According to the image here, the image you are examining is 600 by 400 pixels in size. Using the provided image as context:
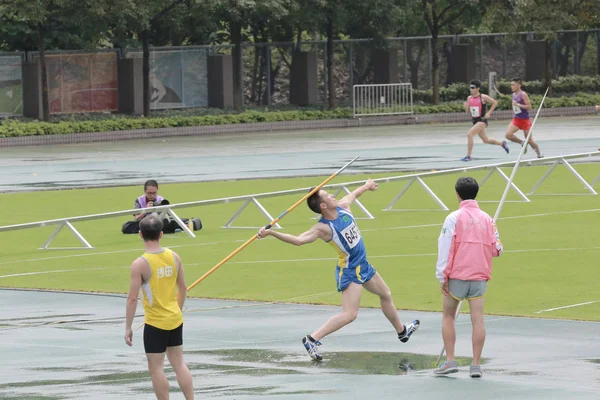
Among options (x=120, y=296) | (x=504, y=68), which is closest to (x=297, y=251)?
(x=120, y=296)

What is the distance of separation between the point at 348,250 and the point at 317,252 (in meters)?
7.33

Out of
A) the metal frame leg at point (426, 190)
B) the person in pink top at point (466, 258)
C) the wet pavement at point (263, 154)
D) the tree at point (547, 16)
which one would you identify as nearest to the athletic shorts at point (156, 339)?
the person in pink top at point (466, 258)

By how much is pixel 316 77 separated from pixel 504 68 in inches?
364

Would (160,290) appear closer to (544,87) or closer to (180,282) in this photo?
(180,282)

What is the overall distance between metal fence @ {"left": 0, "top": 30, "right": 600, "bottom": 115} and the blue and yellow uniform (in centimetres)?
3890

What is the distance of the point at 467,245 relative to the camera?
9.79 m

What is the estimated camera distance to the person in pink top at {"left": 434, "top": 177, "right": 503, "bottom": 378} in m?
9.77

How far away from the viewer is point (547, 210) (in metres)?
22.3

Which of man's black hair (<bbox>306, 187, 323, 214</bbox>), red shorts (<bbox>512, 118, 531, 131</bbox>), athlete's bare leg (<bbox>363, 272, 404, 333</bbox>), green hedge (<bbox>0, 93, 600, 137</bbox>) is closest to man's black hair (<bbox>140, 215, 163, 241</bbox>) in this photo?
man's black hair (<bbox>306, 187, 323, 214</bbox>)

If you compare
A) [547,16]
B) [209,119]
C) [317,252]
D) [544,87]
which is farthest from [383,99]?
[317,252]

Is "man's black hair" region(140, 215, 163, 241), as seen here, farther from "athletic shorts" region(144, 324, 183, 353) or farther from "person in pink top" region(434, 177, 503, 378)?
"person in pink top" region(434, 177, 503, 378)

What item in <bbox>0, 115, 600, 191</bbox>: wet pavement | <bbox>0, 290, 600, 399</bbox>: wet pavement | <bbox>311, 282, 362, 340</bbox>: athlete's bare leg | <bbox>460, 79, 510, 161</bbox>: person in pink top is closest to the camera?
<bbox>0, 290, 600, 399</bbox>: wet pavement

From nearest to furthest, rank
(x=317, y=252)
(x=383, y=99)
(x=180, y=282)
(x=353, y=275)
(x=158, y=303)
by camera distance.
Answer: (x=158, y=303) → (x=180, y=282) → (x=353, y=275) → (x=317, y=252) → (x=383, y=99)

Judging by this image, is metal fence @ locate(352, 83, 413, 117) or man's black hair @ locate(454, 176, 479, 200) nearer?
man's black hair @ locate(454, 176, 479, 200)
